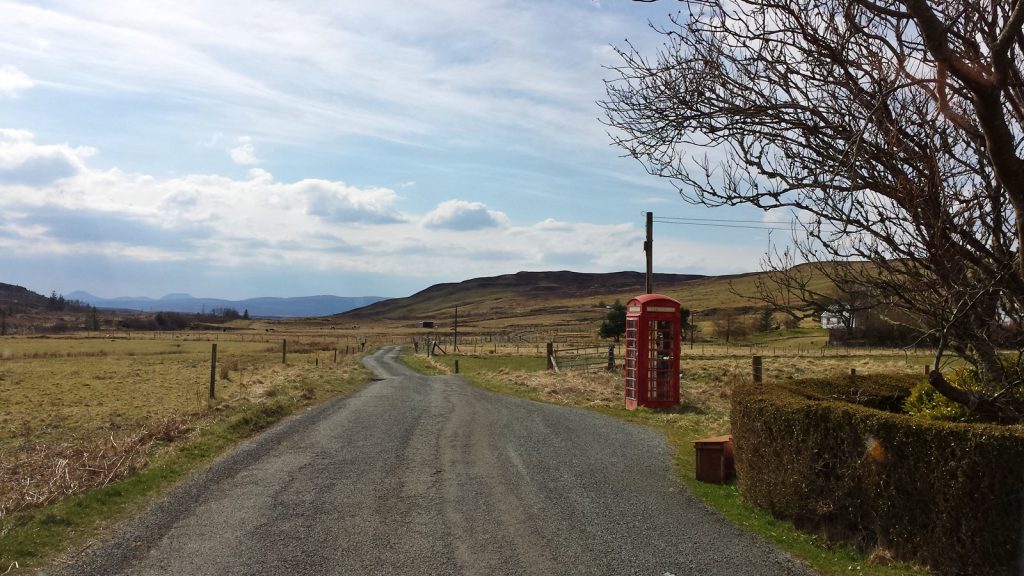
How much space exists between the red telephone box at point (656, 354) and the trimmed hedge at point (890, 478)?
9913 millimetres

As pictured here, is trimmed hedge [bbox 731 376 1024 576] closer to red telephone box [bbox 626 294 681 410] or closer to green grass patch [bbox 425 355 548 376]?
red telephone box [bbox 626 294 681 410]

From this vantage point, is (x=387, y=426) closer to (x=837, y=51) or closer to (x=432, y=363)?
(x=837, y=51)

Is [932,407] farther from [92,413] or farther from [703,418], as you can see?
[92,413]

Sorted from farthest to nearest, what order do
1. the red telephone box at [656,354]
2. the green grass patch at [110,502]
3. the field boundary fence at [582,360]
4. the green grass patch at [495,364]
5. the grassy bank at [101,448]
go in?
the green grass patch at [495,364] < the field boundary fence at [582,360] < the red telephone box at [656,354] < the grassy bank at [101,448] < the green grass patch at [110,502]

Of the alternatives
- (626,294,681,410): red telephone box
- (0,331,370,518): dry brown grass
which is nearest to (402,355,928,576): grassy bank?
(626,294,681,410): red telephone box

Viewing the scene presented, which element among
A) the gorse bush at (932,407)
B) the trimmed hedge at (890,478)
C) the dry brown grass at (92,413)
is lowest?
the dry brown grass at (92,413)

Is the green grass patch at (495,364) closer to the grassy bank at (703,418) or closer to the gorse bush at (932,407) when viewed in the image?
the grassy bank at (703,418)

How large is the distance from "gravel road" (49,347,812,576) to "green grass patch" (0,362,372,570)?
37 centimetres

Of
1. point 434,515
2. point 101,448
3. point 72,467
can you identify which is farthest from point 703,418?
point 72,467

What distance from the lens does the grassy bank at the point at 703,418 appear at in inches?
269

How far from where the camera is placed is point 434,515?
27.1 ft

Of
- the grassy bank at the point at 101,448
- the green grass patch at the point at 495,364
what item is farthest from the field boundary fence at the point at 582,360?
the grassy bank at the point at 101,448

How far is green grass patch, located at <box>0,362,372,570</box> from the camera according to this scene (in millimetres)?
7105

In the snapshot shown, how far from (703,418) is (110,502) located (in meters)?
12.4
